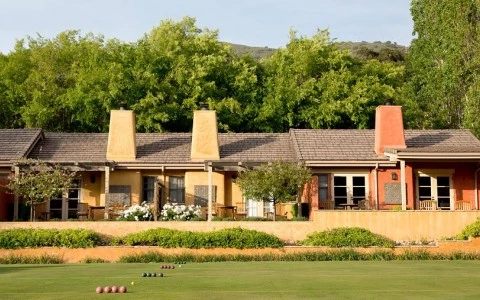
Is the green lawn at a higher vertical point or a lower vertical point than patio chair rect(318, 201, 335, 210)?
lower

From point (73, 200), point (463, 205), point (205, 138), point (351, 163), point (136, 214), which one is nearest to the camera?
point (136, 214)

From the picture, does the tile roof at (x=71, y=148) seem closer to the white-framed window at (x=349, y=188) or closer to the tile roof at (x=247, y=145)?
the tile roof at (x=247, y=145)

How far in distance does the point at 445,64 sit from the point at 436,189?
14.2 meters

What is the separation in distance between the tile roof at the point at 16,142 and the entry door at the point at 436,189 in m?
16.9

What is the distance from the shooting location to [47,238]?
26.8 m

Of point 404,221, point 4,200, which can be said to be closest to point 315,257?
point 404,221

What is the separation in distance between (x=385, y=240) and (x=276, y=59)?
23.5 metres

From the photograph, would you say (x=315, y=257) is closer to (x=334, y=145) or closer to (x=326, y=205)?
(x=326, y=205)

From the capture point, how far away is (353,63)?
50031mm

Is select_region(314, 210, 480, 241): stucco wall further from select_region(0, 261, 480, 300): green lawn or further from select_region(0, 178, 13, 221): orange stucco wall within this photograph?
select_region(0, 178, 13, 221): orange stucco wall

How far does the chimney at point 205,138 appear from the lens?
3447 centimetres

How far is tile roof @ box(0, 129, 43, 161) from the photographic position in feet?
110

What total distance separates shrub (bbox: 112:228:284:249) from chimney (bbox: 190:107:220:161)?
778 cm

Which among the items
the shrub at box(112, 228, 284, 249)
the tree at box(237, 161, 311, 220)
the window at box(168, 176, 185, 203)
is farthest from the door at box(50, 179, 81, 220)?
the tree at box(237, 161, 311, 220)
